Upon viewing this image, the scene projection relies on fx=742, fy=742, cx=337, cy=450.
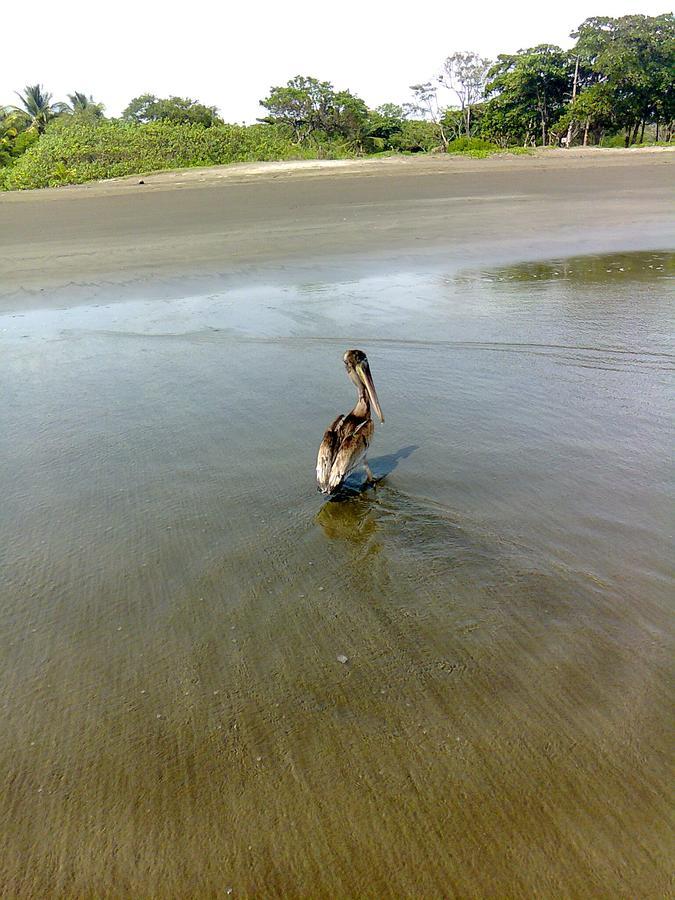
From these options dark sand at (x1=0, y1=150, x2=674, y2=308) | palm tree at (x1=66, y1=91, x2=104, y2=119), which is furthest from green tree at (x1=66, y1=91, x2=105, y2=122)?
dark sand at (x1=0, y1=150, x2=674, y2=308)

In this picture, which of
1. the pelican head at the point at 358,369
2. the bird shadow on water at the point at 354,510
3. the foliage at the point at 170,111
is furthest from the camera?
the foliage at the point at 170,111

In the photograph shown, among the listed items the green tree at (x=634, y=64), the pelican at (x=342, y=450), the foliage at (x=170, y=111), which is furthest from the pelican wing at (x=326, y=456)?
the green tree at (x=634, y=64)

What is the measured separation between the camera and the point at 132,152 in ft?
96.6

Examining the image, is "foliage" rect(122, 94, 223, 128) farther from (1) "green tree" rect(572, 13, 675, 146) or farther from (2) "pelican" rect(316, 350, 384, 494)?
(2) "pelican" rect(316, 350, 384, 494)

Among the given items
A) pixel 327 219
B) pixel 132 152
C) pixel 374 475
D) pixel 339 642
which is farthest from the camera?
pixel 132 152

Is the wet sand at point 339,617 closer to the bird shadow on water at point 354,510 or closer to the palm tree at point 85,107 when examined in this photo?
the bird shadow on water at point 354,510

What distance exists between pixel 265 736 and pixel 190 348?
5800 millimetres

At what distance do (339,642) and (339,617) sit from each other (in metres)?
0.18

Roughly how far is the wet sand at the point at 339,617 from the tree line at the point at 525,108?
32814 mm

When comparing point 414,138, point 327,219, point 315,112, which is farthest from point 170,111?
point 327,219

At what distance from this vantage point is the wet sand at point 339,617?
2.20 meters

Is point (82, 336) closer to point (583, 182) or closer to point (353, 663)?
point (353, 663)

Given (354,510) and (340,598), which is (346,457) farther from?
(340,598)

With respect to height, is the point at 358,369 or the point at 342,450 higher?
the point at 358,369
